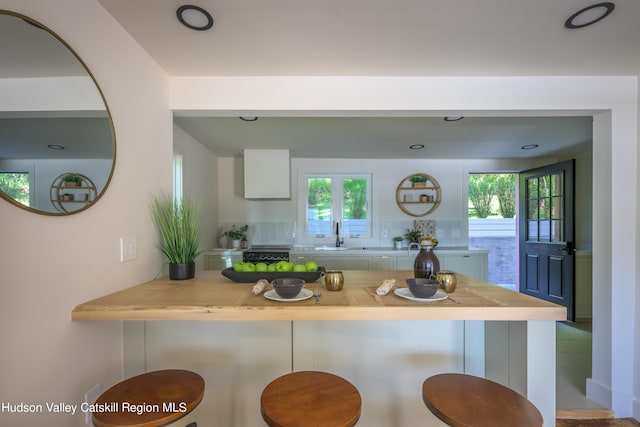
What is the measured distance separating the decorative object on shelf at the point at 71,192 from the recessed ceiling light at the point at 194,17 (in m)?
0.86

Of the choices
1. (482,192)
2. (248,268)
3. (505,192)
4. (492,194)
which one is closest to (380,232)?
(482,192)

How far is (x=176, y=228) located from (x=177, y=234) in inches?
1.4

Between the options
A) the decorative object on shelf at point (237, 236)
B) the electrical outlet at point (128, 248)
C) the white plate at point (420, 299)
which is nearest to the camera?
the white plate at point (420, 299)

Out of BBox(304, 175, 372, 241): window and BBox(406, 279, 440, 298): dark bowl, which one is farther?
BBox(304, 175, 372, 241): window

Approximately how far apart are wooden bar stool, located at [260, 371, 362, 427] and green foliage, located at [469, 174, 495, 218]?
4.53 meters

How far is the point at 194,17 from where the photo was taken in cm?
130

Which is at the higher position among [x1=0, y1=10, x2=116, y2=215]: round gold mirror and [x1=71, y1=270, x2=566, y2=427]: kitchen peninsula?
[x1=0, y1=10, x2=116, y2=215]: round gold mirror

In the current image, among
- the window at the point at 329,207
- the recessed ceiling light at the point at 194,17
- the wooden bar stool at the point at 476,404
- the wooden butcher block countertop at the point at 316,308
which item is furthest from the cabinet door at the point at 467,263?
the recessed ceiling light at the point at 194,17

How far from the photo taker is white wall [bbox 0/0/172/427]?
891 millimetres

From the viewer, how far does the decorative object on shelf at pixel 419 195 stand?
4.11 meters

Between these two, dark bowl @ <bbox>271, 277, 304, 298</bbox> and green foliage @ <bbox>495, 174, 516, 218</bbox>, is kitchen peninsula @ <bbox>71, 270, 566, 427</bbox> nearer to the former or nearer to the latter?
dark bowl @ <bbox>271, 277, 304, 298</bbox>

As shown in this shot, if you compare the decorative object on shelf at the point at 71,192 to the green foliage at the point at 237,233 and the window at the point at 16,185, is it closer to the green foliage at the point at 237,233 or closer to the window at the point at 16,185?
the window at the point at 16,185

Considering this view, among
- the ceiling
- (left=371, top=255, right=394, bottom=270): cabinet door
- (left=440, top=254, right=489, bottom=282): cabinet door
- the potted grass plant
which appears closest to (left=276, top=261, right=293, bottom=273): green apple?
the potted grass plant

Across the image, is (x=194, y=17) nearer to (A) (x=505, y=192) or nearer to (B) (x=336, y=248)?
(B) (x=336, y=248)
